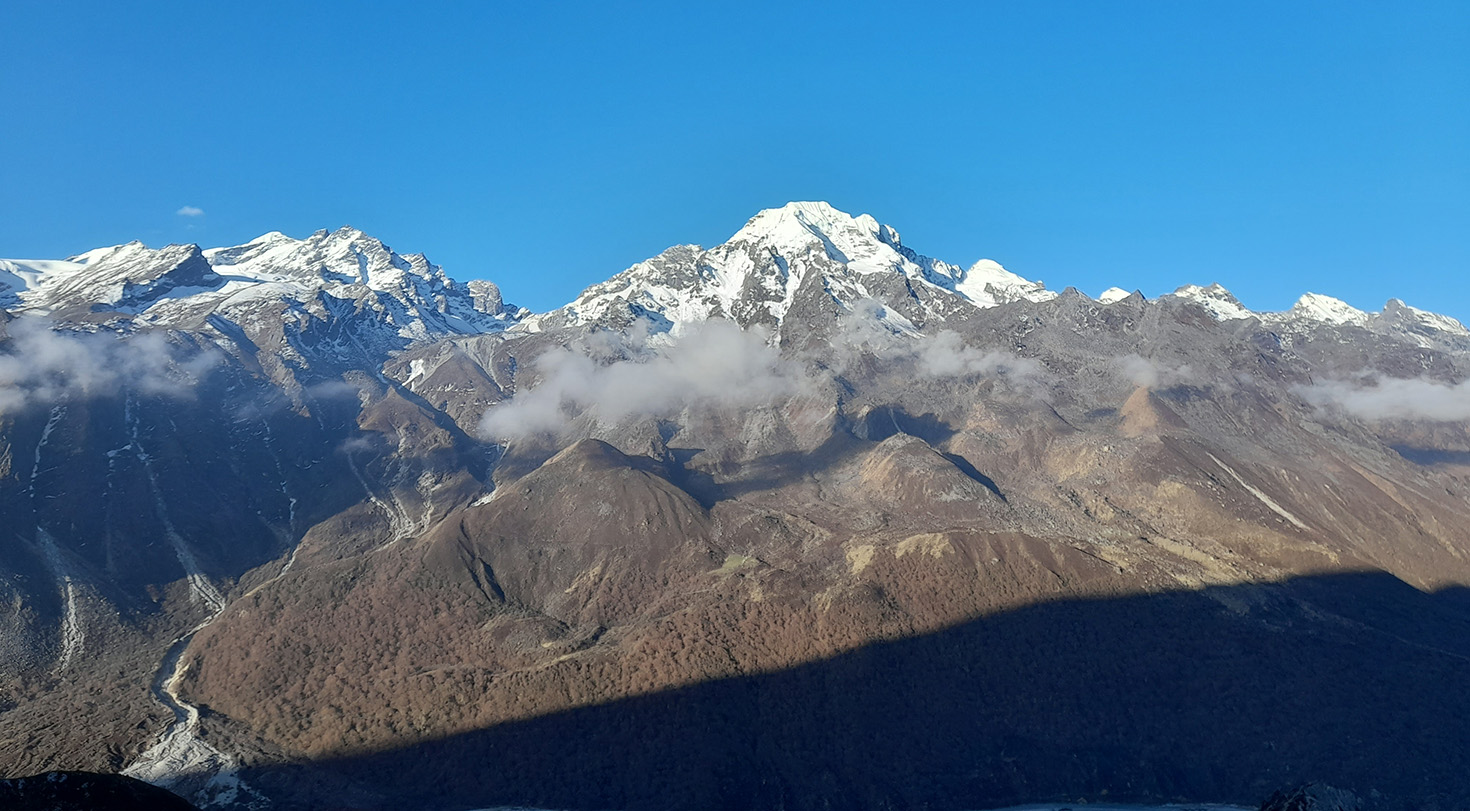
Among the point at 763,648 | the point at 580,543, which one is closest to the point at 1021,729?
the point at 763,648

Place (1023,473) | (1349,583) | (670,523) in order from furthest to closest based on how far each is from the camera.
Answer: (1023,473) → (670,523) → (1349,583)

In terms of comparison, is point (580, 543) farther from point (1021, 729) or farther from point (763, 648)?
point (1021, 729)

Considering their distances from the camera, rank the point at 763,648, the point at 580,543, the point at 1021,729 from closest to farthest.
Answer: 1. the point at 1021,729
2. the point at 763,648
3. the point at 580,543

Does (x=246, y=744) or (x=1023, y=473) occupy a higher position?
(x=1023, y=473)

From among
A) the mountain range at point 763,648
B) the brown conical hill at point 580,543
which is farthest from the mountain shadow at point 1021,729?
the brown conical hill at point 580,543

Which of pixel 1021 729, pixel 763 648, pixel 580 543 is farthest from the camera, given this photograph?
pixel 580 543

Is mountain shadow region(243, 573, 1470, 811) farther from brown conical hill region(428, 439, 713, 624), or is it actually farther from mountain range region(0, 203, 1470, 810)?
brown conical hill region(428, 439, 713, 624)

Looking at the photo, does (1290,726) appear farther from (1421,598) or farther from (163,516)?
(163,516)

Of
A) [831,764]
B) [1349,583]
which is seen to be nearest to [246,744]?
[831,764]

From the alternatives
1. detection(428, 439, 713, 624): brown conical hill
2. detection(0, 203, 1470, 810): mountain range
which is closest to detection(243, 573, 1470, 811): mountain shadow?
detection(0, 203, 1470, 810): mountain range
